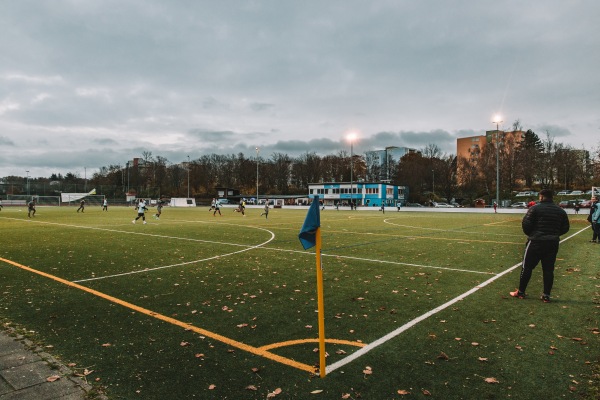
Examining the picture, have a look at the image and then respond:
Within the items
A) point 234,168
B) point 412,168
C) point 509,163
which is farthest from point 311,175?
point 509,163

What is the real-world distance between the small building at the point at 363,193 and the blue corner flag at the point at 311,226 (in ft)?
273

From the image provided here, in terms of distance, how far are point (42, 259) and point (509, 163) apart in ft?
259

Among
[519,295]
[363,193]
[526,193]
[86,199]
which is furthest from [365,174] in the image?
[519,295]

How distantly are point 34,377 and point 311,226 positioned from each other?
3532mm

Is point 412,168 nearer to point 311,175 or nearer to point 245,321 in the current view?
point 311,175

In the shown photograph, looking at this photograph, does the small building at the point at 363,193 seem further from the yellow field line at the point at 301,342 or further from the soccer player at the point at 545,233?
the yellow field line at the point at 301,342

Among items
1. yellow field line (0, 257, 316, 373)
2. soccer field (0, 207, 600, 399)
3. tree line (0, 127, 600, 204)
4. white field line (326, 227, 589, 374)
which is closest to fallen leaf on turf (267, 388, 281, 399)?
soccer field (0, 207, 600, 399)

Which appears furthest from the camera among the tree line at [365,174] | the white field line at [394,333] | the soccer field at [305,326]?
the tree line at [365,174]

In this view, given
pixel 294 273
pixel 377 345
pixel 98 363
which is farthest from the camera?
pixel 294 273

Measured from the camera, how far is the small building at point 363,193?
295ft

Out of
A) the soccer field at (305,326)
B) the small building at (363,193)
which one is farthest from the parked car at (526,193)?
the soccer field at (305,326)

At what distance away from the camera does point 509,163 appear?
→ 72250 mm

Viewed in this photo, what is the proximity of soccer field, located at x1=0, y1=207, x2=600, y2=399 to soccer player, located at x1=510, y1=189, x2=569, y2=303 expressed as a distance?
60 centimetres

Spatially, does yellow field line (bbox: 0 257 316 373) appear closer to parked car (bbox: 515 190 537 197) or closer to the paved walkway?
the paved walkway
